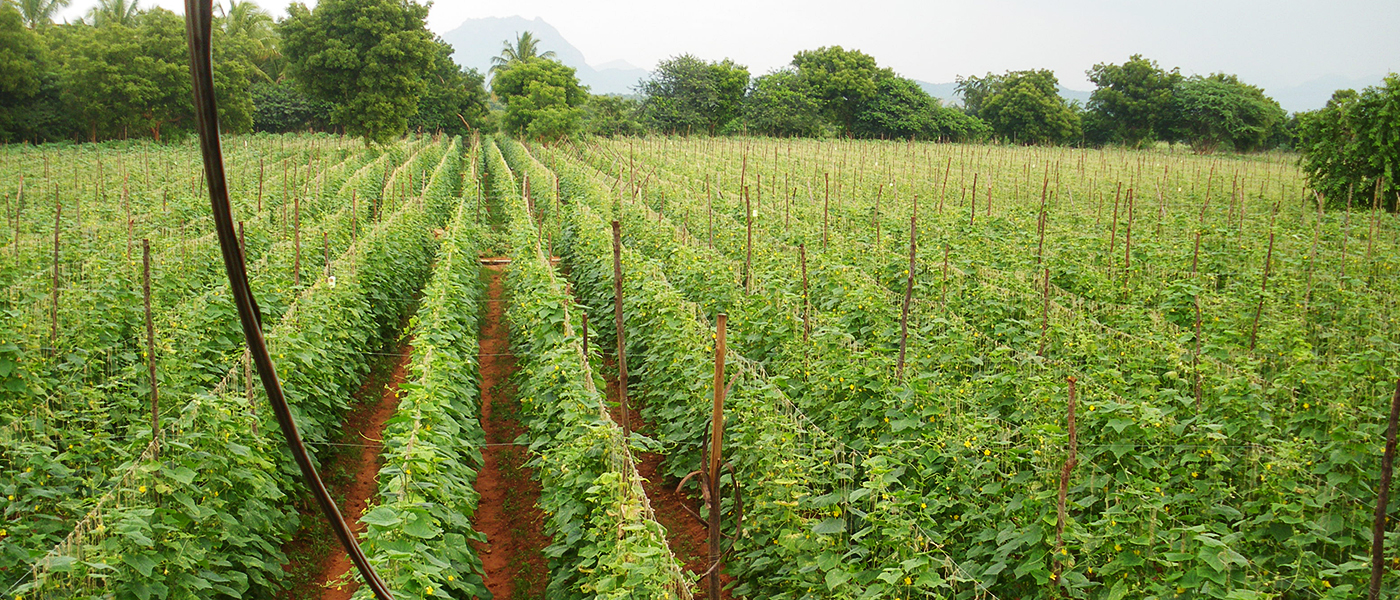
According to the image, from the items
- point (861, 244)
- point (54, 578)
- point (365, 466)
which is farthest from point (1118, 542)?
point (861, 244)

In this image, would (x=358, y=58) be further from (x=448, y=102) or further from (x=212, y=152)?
(x=212, y=152)

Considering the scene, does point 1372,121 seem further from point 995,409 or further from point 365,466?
point 365,466

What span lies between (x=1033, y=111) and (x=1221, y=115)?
8.90 metres

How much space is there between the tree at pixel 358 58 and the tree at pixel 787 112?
1959cm

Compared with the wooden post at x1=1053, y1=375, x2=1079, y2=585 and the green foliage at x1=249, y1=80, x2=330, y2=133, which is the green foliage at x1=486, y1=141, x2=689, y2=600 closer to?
the wooden post at x1=1053, y1=375, x2=1079, y2=585

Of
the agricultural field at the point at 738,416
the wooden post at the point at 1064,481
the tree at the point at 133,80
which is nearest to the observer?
the wooden post at the point at 1064,481

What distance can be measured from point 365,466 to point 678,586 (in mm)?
4890

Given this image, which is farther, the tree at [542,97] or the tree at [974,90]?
the tree at [974,90]

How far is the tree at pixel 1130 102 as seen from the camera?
136 feet

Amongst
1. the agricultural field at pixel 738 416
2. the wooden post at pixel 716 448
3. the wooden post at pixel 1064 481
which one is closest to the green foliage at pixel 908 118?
the agricultural field at pixel 738 416

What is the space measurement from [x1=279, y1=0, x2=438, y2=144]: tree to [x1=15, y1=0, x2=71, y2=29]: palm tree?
2084cm

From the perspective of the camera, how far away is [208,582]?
4.45 meters

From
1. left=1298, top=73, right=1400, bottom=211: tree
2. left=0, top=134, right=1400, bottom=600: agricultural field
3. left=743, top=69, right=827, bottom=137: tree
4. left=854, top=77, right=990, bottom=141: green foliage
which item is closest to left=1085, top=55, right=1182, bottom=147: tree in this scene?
left=854, top=77, right=990, bottom=141: green foliage

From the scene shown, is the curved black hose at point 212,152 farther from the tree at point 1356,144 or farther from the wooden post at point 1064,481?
the tree at point 1356,144
